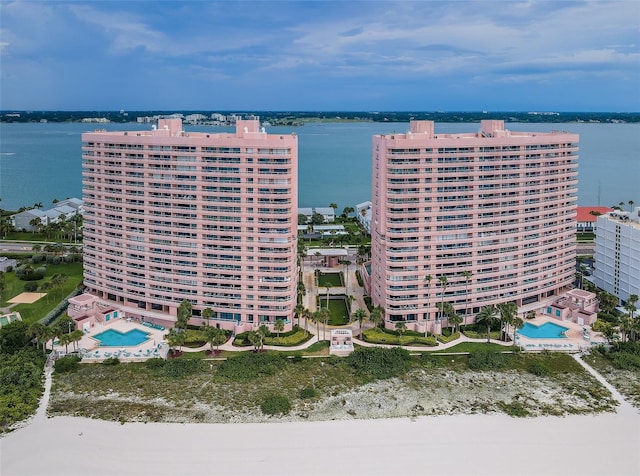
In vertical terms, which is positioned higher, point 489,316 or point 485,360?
point 489,316

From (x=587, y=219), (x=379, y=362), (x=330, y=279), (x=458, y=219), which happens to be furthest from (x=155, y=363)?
(x=587, y=219)

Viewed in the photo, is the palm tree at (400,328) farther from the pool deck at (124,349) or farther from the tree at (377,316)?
the pool deck at (124,349)

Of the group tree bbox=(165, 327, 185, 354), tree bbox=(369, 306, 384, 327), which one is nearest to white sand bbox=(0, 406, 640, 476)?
tree bbox=(165, 327, 185, 354)

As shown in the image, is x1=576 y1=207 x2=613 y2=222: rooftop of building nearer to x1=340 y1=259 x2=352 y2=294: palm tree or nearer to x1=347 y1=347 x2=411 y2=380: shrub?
x1=340 y1=259 x2=352 y2=294: palm tree

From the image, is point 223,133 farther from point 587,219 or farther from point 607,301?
point 587,219

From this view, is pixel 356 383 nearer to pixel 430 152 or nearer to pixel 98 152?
pixel 430 152
